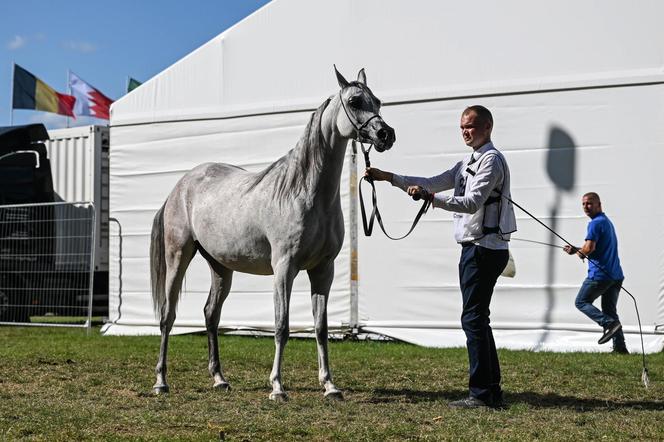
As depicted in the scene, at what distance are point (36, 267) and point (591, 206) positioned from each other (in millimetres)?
9576

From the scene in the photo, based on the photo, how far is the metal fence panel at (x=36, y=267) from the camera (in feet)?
51.5

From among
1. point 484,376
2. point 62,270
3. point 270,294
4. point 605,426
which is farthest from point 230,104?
point 605,426

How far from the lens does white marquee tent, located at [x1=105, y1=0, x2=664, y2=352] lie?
36.1 feet

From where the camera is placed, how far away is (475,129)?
6605mm

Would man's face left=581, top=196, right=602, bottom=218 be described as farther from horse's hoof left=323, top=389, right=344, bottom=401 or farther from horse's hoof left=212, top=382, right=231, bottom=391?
horse's hoof left=212, top=382, right=231, bottom=391

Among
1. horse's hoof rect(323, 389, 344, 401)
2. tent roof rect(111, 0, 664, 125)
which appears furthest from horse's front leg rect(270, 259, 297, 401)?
tent roof rect(111, 0, 664, 125)

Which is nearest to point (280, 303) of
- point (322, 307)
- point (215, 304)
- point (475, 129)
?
point (322, 307)

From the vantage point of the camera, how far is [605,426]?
5.81m

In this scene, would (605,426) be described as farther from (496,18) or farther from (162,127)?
(162,127)

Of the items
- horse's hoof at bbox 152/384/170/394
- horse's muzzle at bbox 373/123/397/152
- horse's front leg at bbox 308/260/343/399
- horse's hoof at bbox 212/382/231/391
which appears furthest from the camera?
horse's hoof at bbox 212/382/231/391

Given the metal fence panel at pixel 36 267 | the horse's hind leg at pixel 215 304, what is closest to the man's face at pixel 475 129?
the horse's hind leg at pixel 215 304

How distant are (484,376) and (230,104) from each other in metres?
7.62

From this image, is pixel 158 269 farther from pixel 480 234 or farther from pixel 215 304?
pixel 480 234

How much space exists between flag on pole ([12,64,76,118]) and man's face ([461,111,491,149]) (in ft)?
63.2
